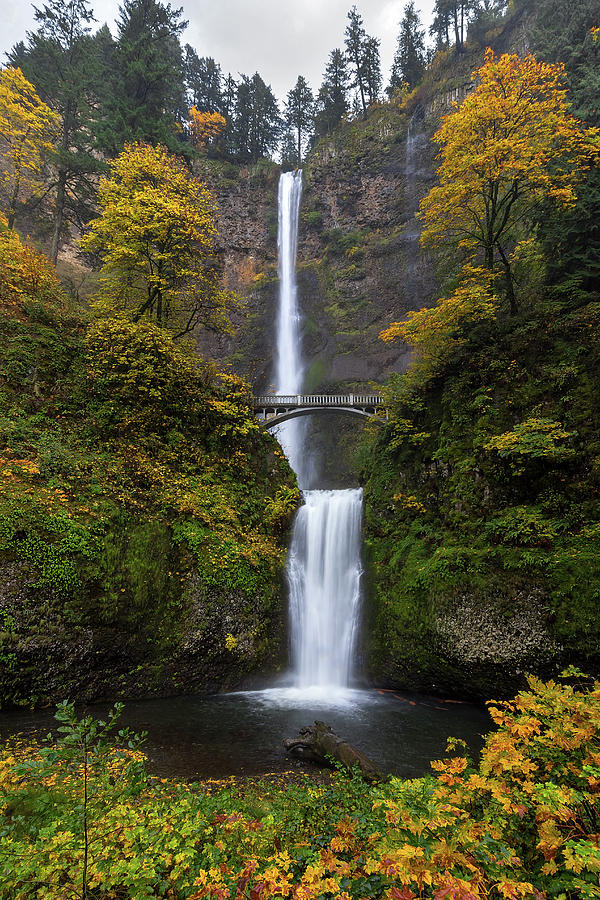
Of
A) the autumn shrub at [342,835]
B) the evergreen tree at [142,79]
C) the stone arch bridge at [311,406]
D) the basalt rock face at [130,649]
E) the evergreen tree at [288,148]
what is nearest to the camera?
the autumn shrub at [342,835]

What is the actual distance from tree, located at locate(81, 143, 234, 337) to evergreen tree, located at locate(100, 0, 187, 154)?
14.3ft

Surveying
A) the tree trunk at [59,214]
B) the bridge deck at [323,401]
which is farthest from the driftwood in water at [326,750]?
the tree trunk at [59,214]

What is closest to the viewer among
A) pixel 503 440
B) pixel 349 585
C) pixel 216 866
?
pixel 216 866

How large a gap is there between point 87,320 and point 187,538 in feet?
28.5

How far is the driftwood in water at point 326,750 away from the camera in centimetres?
569

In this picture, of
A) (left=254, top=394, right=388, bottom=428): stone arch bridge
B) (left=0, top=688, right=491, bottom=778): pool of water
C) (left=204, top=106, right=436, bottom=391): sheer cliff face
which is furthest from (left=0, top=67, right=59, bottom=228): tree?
(left=0, top=688, right=491, bottom=778): pool of water

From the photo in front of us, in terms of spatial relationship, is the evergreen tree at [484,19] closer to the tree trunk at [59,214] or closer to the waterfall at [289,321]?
the waterfall at [289,321]

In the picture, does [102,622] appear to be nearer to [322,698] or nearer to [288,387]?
[322,698]

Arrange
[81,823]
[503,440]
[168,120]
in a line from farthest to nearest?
[168,120], [503,440], [81,823]

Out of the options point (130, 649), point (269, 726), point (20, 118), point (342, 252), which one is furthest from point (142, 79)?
point (269, 726)

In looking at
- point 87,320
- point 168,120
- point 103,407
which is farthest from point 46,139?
point 103,407

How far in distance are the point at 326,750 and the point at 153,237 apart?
49.7 feet

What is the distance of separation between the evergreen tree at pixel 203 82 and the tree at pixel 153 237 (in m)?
35.0

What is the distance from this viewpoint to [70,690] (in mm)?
6914
